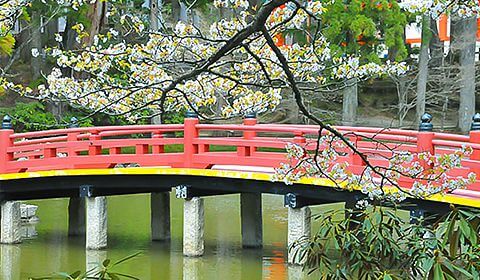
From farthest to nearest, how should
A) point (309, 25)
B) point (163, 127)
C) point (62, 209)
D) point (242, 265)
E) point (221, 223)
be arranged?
1. point (309, 25)
2. point (62, 209)
3. point (221, 223)
4. point (163, 127)
5. point (242, 265)

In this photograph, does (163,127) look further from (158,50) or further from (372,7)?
(372,7)

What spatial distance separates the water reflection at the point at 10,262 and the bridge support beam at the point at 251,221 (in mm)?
3043

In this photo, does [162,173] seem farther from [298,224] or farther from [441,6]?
[441,6]

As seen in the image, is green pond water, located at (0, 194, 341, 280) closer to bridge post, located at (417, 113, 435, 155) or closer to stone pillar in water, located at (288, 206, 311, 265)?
stone pillar in water, located at (288, 206, 311, 265)

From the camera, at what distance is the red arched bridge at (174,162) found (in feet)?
37.1

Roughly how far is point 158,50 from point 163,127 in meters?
3.19

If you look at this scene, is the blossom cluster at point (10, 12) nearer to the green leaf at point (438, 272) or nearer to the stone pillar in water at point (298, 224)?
the green leaf at point (438, 272)

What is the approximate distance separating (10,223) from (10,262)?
1404 mm

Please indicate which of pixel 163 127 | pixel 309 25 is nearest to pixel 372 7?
pixel 309 25

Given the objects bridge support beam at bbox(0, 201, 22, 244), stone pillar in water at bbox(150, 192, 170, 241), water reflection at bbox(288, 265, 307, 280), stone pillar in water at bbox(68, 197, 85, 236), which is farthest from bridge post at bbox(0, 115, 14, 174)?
water reflection at bbox(288, 265, 307, 280)

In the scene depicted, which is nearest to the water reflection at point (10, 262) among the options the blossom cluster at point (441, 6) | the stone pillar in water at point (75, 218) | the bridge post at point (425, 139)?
the stone pillar in water at point (75, 218)

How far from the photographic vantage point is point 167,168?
1253 centimetres

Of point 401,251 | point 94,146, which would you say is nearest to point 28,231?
point 94,146

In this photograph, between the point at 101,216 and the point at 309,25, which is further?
the point at 309,25
